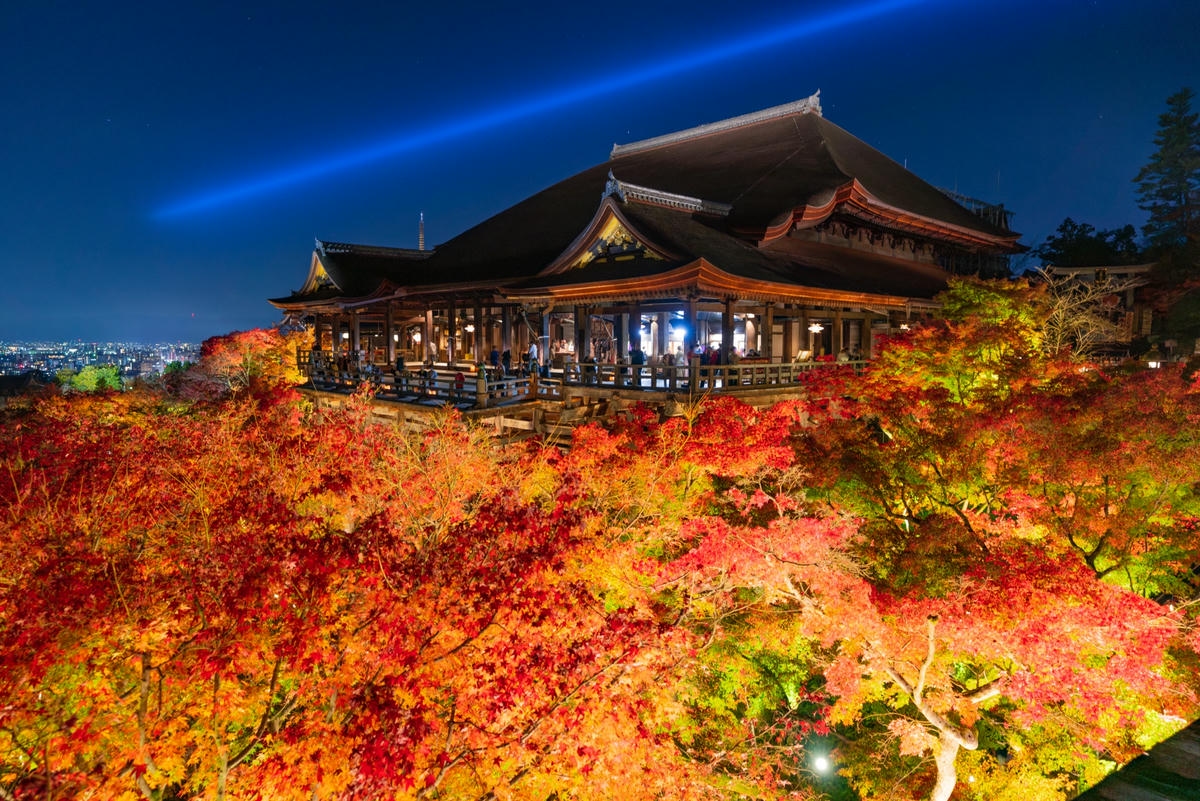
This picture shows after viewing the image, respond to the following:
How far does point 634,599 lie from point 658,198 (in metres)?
13.8

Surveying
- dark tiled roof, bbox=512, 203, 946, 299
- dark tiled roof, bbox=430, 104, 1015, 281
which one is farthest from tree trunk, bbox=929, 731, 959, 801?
dark tiled roof, bbox=430, 104, 1015, 281

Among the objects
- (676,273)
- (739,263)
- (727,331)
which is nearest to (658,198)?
(739,263)

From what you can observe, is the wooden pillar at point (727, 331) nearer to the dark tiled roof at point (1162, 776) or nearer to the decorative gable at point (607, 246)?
the decorative gable at point (607, 246)

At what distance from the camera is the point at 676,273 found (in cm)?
1509

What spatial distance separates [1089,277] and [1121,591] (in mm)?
28239

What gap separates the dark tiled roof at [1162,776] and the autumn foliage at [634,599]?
0.68m

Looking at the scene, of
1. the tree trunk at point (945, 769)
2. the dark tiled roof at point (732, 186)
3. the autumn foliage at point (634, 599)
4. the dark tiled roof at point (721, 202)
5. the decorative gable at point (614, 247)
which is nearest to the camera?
the autumn foliage at point (634, 599)

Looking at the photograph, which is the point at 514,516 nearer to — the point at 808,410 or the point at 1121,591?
the point at 1121,591

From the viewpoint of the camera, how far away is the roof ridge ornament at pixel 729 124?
108ft

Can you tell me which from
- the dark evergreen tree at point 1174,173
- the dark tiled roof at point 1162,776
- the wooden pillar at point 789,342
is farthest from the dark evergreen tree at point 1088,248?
the dark tiled roof at point 1162,776

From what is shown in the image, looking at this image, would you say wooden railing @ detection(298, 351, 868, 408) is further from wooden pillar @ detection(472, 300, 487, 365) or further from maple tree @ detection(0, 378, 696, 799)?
maple tree @ detection(0, 378, 696, 799)

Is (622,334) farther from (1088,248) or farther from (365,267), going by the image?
(1088,248)

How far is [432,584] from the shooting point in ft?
26.8

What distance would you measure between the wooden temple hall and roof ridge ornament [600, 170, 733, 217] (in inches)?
2.9
